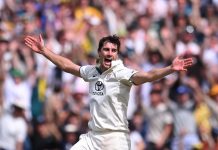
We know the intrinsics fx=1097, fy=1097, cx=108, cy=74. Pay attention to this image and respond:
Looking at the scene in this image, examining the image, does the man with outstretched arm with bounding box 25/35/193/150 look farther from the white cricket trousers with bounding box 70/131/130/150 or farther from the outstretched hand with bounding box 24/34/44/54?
the outstretched hand with bounding box 24/34/44/54

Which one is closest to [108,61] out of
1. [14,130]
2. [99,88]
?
[99,88]

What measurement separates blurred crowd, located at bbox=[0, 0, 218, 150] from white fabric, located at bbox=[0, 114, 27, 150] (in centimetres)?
2

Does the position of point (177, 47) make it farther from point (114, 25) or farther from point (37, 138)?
point (37, 138)

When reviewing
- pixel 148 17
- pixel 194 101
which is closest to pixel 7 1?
pixel 148 17

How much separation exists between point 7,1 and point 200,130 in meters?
6.49

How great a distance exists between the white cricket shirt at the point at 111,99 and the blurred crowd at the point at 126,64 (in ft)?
16.0

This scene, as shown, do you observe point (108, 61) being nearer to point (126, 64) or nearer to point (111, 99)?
point (111, 99)

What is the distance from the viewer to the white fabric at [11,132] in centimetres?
1834

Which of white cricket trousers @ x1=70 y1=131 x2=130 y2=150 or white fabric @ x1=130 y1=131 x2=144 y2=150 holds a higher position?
white fabric @ x1=130 y1=131 x2=144 y2=150

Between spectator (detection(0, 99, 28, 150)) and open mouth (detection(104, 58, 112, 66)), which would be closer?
open mouth (detection(104, 58, 112, 66))

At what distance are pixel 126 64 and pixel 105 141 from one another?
680cm

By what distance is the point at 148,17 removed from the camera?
892 inches

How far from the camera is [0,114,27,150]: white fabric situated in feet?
60.2

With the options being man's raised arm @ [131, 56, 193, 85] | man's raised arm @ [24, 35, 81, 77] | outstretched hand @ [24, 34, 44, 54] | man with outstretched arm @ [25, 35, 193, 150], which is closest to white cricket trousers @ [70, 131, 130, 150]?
man with outstretched arm @ [25, 35, 193, 150]
